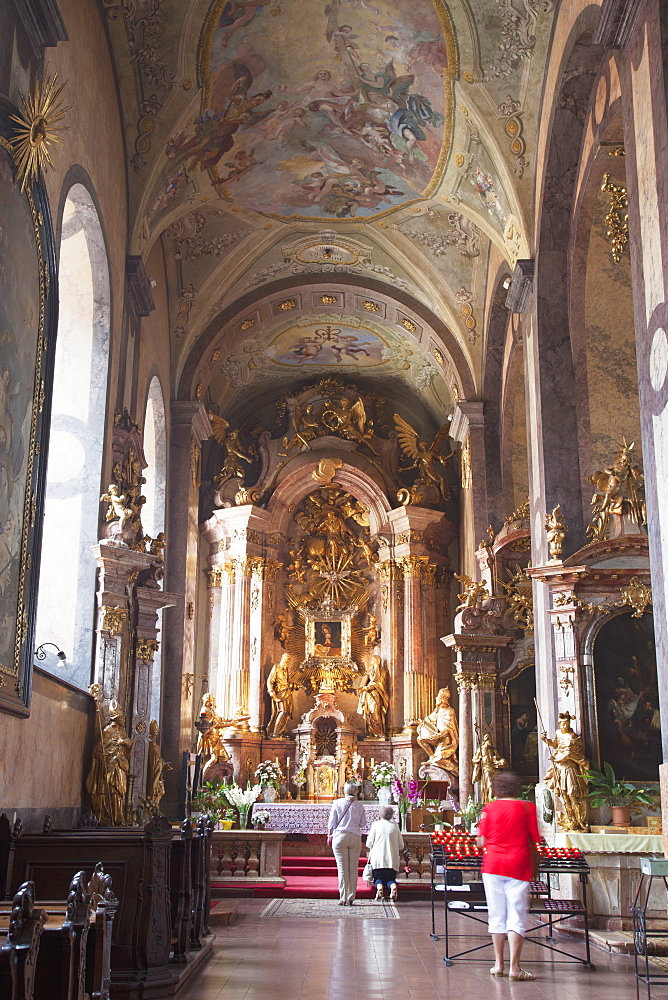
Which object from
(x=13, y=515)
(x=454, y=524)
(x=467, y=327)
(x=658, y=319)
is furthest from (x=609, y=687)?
(x=454, y=524)

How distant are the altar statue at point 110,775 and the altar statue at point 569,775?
16.3ft

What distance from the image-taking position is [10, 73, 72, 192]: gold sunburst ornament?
8500 millimetres

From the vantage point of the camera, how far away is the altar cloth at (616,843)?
1005 centimetres

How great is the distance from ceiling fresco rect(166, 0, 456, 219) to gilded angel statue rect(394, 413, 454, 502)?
643 cm

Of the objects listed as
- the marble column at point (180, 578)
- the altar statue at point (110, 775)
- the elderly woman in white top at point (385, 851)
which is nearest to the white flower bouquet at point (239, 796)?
the marble column at point (180, 578)

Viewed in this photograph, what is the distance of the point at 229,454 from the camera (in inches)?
906

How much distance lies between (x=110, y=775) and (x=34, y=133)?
717 centimetres

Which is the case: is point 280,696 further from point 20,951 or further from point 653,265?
point 20,951

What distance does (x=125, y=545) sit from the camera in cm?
1307

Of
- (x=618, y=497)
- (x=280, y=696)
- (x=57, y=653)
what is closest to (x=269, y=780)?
(x=280, y=696)

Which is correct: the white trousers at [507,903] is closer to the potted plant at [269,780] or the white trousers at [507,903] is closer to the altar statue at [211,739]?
the potted plant at [269,780]

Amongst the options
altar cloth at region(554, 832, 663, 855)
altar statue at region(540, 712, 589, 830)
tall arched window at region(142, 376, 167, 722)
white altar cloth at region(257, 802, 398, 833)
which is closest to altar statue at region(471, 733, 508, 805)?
white altar cloth at region(257, 802, 398, 833)

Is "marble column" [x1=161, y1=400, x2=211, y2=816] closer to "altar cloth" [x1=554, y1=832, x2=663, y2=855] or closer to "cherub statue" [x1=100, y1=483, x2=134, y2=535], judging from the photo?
Result: "cherub statue" [x1=100, y1=483, x2=134, y2=535]

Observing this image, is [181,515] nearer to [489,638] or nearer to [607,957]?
[489,638]
